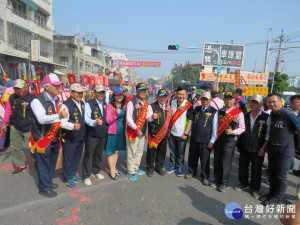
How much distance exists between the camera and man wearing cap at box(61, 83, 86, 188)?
325 centimetres

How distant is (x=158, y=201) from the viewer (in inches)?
125

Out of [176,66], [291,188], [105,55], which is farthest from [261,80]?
[105,55]

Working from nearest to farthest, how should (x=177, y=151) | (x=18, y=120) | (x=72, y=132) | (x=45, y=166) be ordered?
(x=45, y=166), (x=72, y=132), (x=18, y=120), (x=177, y=151)

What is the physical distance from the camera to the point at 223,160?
3.57 m

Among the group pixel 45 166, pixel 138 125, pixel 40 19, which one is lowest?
pixel 45 166

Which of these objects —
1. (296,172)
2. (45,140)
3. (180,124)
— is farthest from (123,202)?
(296,172)

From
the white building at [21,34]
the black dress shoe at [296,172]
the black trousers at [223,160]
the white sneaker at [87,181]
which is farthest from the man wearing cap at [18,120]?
the white building at [21,34]

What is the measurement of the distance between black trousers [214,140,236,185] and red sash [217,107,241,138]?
0.80 feet

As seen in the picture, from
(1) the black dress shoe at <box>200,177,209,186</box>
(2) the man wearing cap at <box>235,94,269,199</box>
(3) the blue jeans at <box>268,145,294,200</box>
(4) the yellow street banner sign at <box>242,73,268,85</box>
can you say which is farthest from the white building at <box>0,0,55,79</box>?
(4) the yellow street banner sign at <box>242,73,268,85</box>

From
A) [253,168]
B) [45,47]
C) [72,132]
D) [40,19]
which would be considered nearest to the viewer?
[72,132]

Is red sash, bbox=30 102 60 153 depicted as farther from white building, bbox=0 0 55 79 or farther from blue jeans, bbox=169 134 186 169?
white building, bbox=0 0 55 79

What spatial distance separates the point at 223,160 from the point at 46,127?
121 inches

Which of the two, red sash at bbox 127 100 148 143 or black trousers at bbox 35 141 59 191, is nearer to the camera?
black trousers at bbox 35 141 59 191

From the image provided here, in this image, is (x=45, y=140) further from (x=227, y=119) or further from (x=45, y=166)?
(x=227, y=119)
